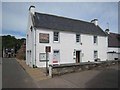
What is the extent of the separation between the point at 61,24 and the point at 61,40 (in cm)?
323

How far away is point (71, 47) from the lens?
25250 millimetres

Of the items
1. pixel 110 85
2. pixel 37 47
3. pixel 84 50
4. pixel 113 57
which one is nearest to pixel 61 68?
pixel 110 85

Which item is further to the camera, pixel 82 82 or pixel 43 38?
pixel 43 38

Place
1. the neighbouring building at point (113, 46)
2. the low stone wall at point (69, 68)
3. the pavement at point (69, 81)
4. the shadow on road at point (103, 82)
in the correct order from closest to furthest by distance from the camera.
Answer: the shadow on road at point (103, 82), the pavement at point (69, 81), the low stone wall at point (69, 68), the neighbouring building at point (113, 46)

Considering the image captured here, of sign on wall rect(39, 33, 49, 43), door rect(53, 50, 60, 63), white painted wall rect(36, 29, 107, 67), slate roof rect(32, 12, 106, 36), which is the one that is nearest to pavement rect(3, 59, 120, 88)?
sign on wall rect(39, 33, 49, 43)

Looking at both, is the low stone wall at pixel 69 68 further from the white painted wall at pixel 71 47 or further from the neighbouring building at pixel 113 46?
the neighbouring building at pixel 113 46

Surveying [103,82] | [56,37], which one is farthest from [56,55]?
[103,82]

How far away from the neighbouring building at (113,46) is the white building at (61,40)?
1.71 meters

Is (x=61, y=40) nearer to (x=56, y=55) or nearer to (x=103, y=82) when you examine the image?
(x=56, y=55)

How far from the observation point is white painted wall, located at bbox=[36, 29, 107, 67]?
73.7 ft

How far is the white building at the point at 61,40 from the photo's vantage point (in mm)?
22344

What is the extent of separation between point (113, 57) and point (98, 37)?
5.00 metres

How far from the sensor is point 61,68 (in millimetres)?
15016

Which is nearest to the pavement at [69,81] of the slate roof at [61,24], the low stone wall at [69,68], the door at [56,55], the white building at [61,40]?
the low stone wall at [69,68]
